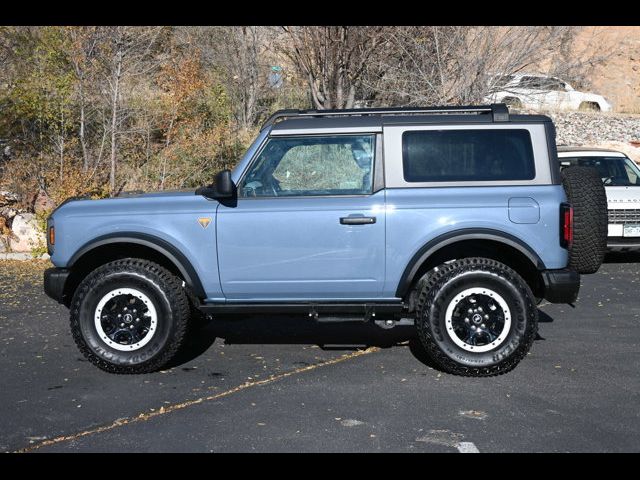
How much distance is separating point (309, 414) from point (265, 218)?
1.71m

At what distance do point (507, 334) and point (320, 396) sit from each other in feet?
5.34

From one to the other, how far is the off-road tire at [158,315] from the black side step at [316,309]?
286 millimetres

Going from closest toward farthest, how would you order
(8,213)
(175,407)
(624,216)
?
(175,407)
(624,216)
(8,213)

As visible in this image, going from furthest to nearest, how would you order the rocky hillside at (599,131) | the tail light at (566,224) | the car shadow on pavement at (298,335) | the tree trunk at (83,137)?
the rocky hillside at (599,131) < the tree trunk at (83,137) < the car shadow on pavement at (298,335) < the tail light at (566,224)

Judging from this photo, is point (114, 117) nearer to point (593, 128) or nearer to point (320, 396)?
point (320, 396)

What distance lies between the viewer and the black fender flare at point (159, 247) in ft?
20.6

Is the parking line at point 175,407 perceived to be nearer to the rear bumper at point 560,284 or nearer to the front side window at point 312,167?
the front side window at point 312,167

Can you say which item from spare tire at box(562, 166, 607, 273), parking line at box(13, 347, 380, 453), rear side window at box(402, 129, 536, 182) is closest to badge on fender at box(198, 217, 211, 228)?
parking line at box(13, 347, 380, 453)

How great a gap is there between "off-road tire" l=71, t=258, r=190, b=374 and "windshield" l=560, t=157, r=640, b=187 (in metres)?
8.00

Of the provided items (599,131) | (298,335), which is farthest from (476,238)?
(599,131)

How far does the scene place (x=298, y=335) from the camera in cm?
768

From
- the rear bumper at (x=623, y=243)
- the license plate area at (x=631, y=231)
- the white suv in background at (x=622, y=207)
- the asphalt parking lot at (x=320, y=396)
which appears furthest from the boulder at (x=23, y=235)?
the license plate area at (x=631, y=231)

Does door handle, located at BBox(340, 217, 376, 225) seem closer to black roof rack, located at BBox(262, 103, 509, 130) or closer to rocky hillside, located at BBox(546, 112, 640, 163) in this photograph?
Result: black roof rack, located at BBox(262, 103, 509, 130)
